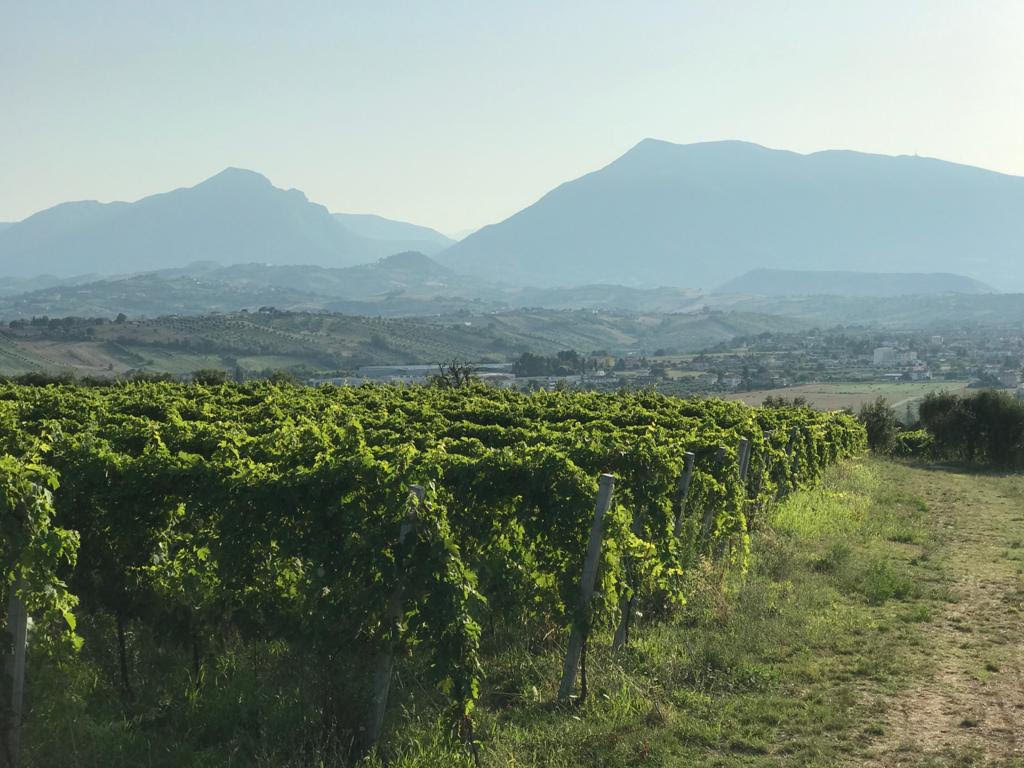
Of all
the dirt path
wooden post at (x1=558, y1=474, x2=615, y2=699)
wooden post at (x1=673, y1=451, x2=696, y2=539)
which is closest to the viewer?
the dirt path

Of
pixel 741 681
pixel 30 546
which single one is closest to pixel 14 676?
pixel 30 546

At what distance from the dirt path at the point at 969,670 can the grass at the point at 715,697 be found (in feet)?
0.09

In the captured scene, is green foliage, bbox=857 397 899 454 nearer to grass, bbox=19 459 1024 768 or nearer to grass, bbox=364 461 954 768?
grass, bbox=364 461 954 768

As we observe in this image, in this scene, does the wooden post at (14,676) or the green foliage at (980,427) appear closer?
the wooden post at (14,676)

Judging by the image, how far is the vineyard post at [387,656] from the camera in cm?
717

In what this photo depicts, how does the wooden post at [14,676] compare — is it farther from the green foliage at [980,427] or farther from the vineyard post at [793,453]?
the green foliage at [980,427]

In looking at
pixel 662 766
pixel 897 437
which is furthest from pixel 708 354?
pixel 662 766

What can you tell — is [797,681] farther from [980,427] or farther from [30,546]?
[980,427]

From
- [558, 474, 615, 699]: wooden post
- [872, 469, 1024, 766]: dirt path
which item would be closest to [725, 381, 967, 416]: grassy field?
[872, 469, 1024, 766]: dirt path

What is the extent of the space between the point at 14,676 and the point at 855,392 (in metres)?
126

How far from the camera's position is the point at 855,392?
399ft

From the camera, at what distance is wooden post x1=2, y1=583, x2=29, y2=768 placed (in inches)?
272

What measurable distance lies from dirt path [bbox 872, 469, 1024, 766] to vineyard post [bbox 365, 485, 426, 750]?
4.15m

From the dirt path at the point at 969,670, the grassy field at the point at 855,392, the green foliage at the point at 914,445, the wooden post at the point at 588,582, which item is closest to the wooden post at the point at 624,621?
the wooden post at the point at 588,582
